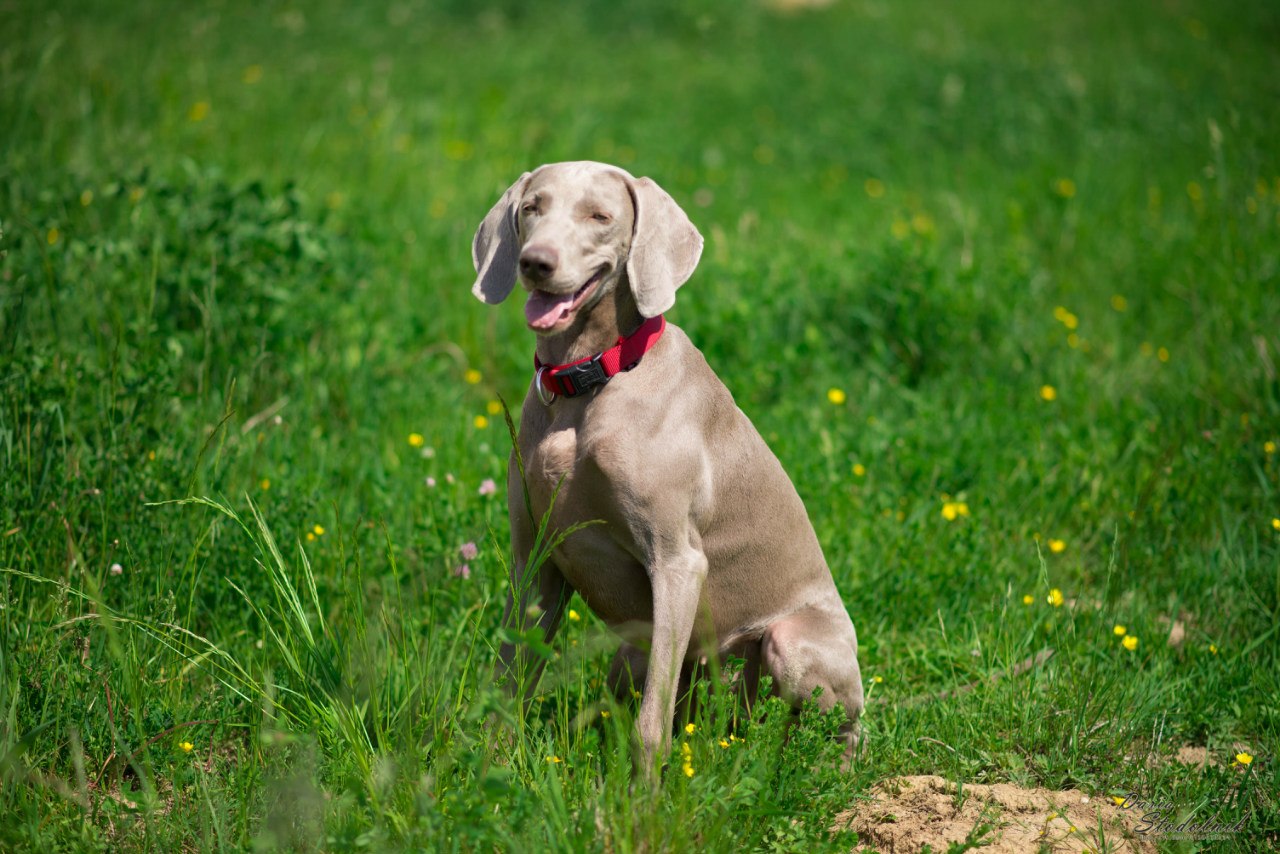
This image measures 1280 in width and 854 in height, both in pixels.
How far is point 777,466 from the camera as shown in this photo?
3.07 metres

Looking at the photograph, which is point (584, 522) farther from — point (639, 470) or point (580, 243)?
point (580, 243)

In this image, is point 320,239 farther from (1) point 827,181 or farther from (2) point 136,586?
(1) point 827,181

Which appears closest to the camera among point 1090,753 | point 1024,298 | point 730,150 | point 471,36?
point 1090,753

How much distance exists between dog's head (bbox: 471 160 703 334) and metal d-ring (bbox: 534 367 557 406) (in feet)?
0.68

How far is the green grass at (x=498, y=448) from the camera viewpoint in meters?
2.52

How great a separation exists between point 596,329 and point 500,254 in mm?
325

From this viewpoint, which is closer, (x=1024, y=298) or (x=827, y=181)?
(x=1024, y=298)

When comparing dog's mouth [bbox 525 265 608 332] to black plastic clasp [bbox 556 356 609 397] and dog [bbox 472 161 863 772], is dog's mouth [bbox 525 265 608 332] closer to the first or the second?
dog [bbox 472 161 863 772]

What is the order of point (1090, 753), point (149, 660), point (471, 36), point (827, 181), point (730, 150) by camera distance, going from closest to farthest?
point (149, 660), point (1090, 753), point (827, 181), point (730, 150), point (471, 36)

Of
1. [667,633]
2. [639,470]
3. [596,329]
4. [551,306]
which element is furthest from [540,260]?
[667,633]

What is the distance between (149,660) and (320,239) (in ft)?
8.13

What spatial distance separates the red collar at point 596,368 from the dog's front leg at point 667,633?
477mm

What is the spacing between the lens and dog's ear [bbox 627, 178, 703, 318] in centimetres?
270

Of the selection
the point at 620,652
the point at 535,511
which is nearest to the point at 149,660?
the point at 535,511
